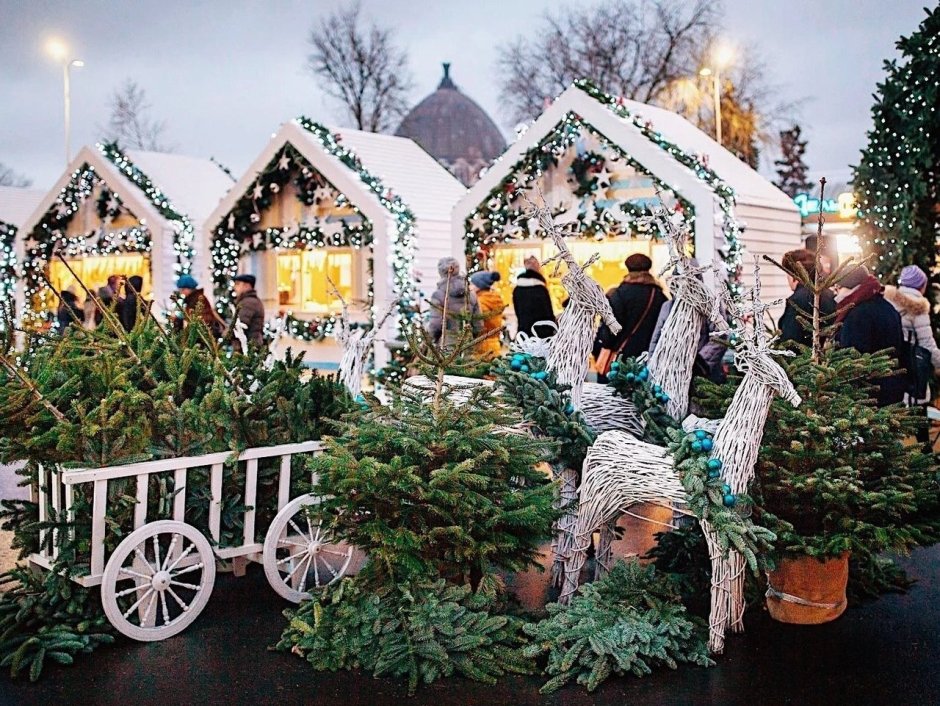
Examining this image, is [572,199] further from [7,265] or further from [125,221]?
[7,265]

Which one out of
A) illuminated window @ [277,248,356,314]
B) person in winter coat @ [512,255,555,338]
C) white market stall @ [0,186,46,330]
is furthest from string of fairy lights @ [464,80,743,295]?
white market stall @ [0,186,46,330]

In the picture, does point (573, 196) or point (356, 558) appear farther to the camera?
point (573, 196)

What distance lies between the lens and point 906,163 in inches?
436

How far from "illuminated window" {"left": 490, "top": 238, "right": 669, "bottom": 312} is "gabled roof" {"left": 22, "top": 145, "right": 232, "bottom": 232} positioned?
595cm

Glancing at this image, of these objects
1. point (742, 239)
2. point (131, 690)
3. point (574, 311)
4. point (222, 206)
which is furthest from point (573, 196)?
point (131, 690)

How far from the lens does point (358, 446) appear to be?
489 centimetres

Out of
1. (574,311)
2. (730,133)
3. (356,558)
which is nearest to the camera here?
(574,311)

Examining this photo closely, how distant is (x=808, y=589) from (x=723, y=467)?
36.6 inches

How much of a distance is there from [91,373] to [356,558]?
1.81 metres

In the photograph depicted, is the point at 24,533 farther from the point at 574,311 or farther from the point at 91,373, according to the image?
the point at 574,311

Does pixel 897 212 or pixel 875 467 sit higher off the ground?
pixel 897 212

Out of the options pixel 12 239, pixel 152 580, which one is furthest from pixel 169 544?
pixel 12 239

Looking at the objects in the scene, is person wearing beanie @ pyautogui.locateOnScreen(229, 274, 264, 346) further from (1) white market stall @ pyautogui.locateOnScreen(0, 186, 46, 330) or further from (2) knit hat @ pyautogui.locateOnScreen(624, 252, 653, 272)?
(1) white market stall @ pyautogui.locateOnScreen(0, 186, 46, 330)

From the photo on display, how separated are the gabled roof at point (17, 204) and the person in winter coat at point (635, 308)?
18005 mm
